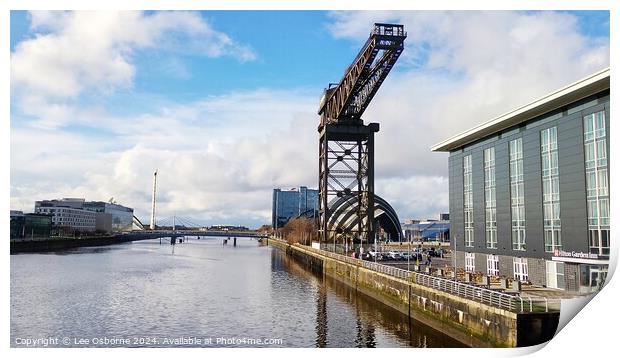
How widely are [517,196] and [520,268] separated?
3.98m

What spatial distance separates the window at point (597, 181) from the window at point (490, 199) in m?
8.37

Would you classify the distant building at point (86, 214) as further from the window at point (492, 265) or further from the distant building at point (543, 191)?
the window at point (492, 265)

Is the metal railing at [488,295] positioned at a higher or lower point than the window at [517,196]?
lower

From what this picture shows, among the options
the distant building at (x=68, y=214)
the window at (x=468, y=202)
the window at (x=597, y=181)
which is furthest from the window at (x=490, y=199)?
the distant building at (x=68, y=214)

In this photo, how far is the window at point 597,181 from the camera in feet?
73.8

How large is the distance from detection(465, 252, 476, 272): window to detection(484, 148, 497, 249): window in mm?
1908

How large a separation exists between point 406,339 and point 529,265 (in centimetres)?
981

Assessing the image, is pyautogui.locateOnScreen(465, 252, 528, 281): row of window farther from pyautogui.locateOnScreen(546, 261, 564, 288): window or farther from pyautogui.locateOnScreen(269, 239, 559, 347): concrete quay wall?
pyautogui.locateOnScreen(269, 239, 559, 347): concrete quay wall

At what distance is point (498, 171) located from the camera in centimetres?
3131

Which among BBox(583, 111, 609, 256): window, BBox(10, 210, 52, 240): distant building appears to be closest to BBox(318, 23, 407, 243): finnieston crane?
BBox(583, 111, 609, 256): window

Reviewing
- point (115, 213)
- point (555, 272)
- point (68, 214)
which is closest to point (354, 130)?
point (555, 272)

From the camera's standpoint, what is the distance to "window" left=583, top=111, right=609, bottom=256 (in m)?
22.5
